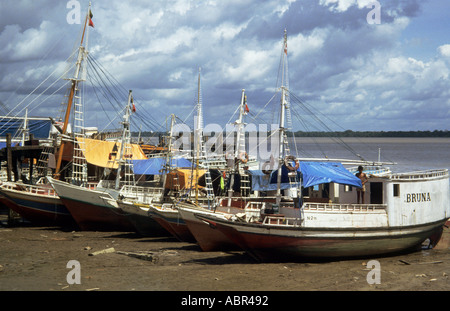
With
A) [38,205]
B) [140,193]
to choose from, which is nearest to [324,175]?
[140,193]

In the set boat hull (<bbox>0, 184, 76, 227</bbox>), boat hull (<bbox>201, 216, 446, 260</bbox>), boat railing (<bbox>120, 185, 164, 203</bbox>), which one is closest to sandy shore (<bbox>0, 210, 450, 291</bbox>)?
boat hull (<bbox>201, 216, 446, 260</bbox>)

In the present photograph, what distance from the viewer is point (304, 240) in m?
21.7

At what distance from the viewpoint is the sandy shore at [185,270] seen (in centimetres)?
1856

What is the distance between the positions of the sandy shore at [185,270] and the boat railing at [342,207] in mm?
2249

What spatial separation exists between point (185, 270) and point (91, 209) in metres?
13.0

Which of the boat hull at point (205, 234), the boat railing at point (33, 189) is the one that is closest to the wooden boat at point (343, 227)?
the boat hull at point (205, 234)

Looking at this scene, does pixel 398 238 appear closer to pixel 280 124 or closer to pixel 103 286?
pixel 280 124

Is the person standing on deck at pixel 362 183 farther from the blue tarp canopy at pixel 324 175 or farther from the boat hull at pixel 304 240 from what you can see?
the boat hull at pixel 304 240

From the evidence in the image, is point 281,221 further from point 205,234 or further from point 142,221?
point 142,221

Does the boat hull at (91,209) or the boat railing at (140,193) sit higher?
the boat railing at (140,193)

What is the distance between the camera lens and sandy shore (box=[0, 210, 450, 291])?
18.6 metres

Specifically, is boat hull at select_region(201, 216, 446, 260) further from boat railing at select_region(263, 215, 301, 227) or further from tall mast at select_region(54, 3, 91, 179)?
tall mast at select_region(54, 3, 91, 179)
